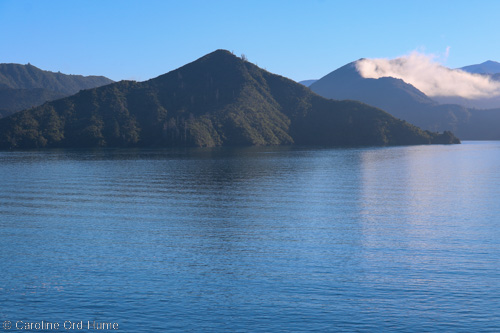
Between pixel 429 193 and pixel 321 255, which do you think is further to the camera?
pixel 429 193

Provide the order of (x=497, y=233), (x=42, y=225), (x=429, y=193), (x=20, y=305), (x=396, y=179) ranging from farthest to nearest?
(x=396, y=179) < (x=429, y=193) < (x=42, y=225) < (x=497, y=233) < (x=20, y=305)

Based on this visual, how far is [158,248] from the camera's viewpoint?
33.0 meters

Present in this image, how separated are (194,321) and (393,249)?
16969 millimetres

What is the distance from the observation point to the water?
70.2ft

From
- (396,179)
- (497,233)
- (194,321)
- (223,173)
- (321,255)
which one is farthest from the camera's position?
(223,173)

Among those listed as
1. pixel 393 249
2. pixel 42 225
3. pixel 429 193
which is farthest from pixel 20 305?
pixel 429 193

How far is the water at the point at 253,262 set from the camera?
2139cm

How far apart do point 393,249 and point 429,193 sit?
3429cm

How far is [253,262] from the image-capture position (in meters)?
29.5

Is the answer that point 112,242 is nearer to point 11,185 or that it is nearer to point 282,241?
point 282,241
